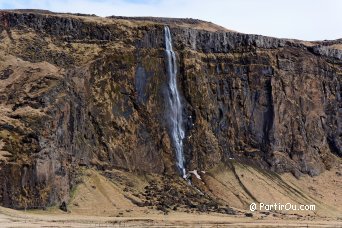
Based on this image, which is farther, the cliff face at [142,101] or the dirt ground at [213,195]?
the cliff face at [142,101]

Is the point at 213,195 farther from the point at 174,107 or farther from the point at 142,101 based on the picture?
the point at 142,101

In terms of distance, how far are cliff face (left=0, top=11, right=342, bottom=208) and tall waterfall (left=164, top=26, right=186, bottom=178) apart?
3.85 ft

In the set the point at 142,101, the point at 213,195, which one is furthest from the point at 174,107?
the point at 213,195

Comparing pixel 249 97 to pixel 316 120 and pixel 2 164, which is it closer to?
pixel 316 120

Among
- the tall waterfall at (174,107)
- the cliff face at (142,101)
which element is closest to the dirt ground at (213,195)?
the cliff face at (142,101)

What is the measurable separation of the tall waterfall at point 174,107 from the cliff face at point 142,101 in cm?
117

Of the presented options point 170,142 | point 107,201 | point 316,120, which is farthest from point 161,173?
point 316,120

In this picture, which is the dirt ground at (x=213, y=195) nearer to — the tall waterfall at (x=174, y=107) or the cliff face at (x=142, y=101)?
the cliff face at (x=142, y=101)

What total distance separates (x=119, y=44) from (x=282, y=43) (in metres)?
34.0

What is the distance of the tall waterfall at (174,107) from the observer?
4678 inches

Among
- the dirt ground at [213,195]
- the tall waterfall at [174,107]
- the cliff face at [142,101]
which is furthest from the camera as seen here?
the tall waterfall at [174,107]

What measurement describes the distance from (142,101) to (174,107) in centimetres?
615

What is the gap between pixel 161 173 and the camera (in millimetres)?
113375

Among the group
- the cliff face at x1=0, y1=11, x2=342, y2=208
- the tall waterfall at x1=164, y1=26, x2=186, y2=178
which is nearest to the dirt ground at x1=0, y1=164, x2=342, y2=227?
the cliff face at x1=0, y1=11, x2=342, y2=208
